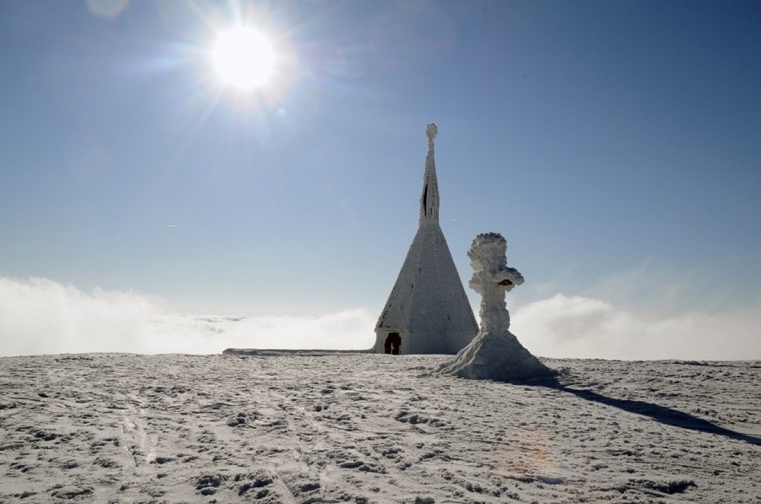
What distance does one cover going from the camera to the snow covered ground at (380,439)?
408 centimetres

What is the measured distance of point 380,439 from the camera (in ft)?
18.0

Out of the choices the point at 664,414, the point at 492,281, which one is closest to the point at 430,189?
the point at 492,281

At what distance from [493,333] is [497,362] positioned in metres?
0.85

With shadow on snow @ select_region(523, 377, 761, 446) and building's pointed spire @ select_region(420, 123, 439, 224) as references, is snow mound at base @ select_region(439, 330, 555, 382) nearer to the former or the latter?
shadow on snow @ select_region(523, 377, 761, 446)

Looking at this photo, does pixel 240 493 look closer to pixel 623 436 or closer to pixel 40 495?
pixel 40 495

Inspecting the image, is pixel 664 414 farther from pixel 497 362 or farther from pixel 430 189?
pixel 430 189

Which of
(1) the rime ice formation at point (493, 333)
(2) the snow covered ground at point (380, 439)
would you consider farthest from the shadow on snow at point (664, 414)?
(1) the rime ice formation at point (493, 333)

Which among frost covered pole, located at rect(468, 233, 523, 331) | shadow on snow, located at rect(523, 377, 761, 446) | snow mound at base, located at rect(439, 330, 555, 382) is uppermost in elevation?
frost covered pole, located at rect(468, 233, 523, 331)

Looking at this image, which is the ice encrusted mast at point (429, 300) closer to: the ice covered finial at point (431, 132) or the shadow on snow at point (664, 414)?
the ice covered finial at point (431, 132)

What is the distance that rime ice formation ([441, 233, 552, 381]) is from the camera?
34.6ft

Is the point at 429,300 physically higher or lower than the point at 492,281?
higher

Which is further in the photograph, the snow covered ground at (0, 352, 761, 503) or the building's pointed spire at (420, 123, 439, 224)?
the building's pointed spire at (420, 123, 439, 224)

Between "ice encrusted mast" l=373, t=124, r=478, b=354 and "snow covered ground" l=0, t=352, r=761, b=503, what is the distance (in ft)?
31.1

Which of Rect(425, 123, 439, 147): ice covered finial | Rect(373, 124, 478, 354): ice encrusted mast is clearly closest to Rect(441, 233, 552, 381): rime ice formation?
Rect(373, 124, 478, 354): ice encrusted mast
